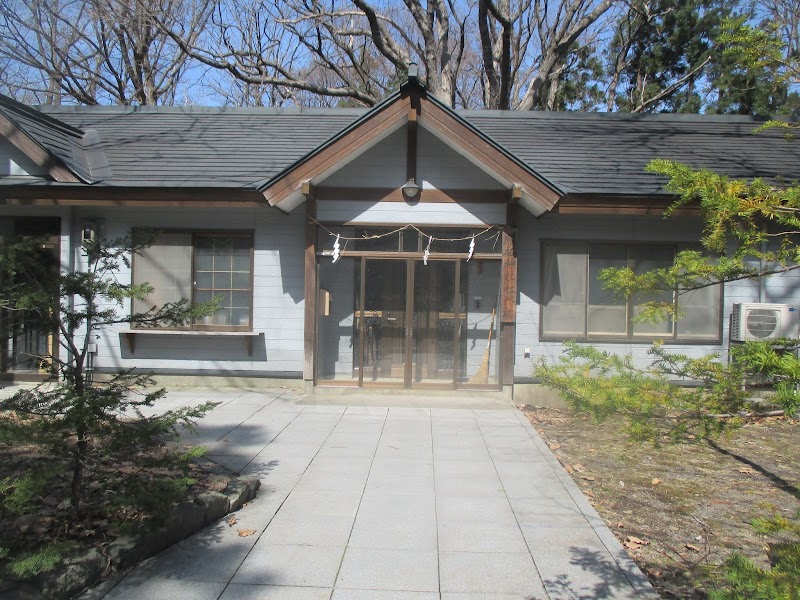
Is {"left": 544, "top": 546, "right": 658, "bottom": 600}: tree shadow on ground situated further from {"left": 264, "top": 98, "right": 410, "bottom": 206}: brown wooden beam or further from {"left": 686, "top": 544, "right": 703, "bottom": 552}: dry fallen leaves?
{"left": 264, "top": 98, "right": 410, "bottom": 206}: brown wooden beam

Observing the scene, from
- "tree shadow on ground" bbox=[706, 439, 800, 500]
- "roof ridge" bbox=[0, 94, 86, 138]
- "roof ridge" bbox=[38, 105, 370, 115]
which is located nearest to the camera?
"tree shadow on ground" bbox=[706, 439, 800, 500]

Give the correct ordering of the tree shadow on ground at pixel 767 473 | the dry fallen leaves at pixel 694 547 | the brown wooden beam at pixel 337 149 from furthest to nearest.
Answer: the brown wooden beam at pixel 337 149 < the tree shadow on ground at pixel 767 473 < the dry fallen leaves at pixel 694 547

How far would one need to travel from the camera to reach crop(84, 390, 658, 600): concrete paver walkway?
405cm

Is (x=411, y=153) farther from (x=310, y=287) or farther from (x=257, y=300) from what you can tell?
(x=257, y=300)

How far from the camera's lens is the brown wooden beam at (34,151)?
32.1 feet

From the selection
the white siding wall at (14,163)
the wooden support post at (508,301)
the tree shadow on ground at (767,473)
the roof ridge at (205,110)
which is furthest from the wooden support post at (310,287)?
the tree shadow on ground at (767,473)

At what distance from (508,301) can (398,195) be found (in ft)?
7.67

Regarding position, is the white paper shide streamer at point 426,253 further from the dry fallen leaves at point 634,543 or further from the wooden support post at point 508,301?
the dry fallen leaves at point 634,543

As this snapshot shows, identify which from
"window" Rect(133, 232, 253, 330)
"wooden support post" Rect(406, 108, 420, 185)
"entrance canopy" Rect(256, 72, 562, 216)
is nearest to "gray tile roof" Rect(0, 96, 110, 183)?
"window" Rect(133, 232, 253, 330)

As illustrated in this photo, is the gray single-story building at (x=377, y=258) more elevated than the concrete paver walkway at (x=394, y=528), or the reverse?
the gray single-story building at (x=377, y=258)

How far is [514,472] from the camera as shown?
645 centimetres

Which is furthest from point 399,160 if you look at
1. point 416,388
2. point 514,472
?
point 514,472

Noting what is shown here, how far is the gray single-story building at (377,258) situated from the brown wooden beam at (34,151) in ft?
0.07

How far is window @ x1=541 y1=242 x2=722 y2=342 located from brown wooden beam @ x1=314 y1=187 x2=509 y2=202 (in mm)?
1206
